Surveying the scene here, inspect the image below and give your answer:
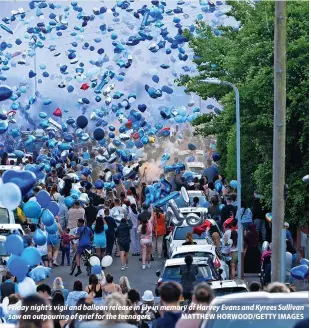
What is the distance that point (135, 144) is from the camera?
135 ft

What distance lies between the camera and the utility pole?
18.2 meters

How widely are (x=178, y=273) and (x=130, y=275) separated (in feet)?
20.0

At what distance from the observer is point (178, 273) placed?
834 inches

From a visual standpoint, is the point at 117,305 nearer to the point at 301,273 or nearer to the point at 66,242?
the point at 301,273

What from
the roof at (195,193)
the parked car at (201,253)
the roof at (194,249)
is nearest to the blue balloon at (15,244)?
the parked car at (201,253)

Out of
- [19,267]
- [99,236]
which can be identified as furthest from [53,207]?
[99,236]

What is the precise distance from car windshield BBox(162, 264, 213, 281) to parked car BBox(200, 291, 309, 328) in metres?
9.95

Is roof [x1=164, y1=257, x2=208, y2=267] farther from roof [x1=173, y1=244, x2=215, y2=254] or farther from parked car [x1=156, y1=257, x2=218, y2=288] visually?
roof [x1=173, y1=244, x2=215, y2=254]

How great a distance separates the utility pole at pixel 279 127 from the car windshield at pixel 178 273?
2.79 meters

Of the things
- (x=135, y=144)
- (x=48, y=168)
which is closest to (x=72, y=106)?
(x=135, y=144)

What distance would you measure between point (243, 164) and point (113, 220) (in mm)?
8689

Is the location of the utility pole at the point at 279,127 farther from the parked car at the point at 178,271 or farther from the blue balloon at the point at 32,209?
the blue balloon at the point at 32,209

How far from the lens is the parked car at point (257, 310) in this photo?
1099 cm

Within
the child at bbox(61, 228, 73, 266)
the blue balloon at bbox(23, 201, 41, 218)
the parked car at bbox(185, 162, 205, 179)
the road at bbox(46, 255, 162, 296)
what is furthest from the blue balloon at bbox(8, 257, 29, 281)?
the parked car at bbox(185, 162, 205, 179)
